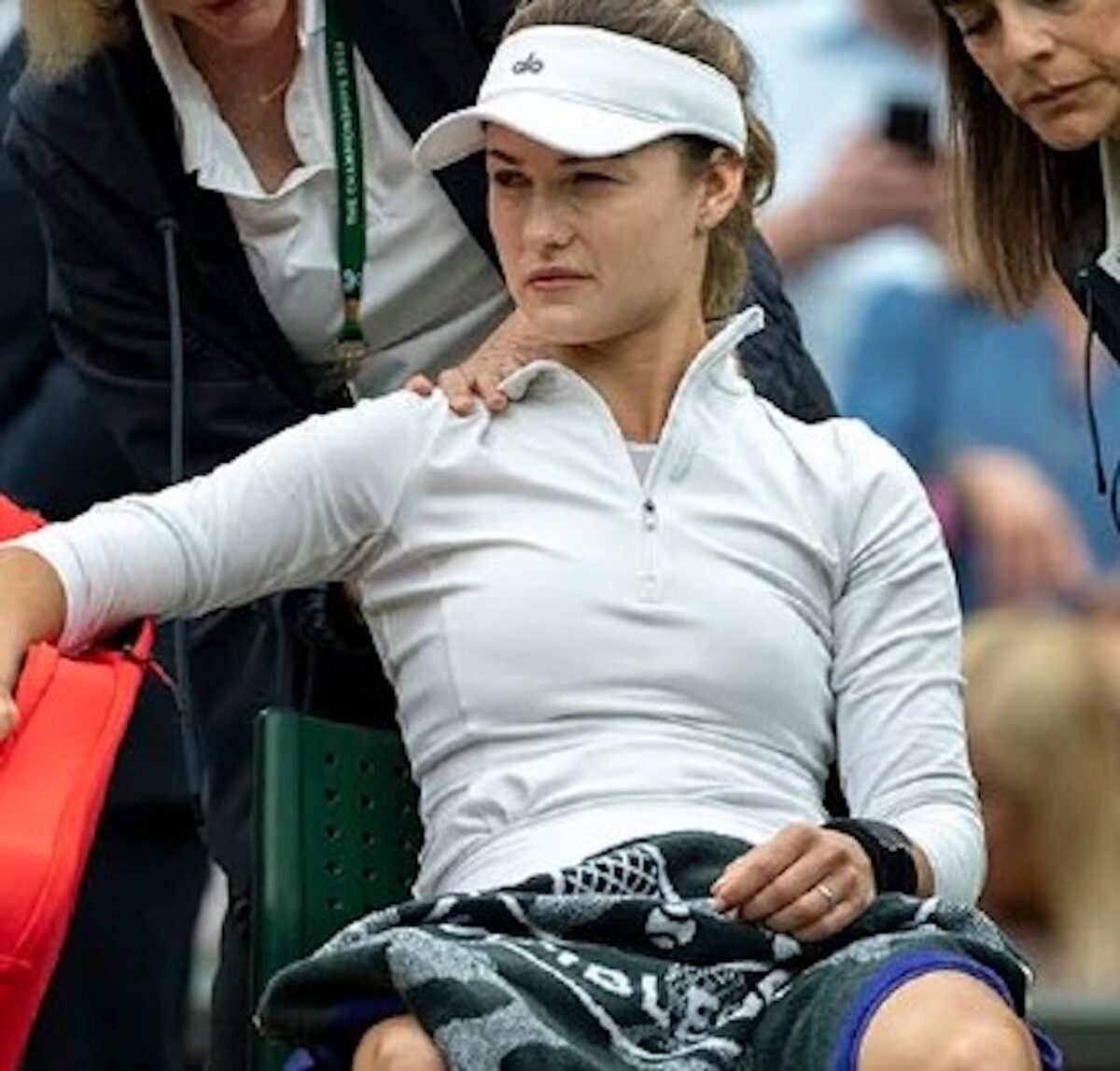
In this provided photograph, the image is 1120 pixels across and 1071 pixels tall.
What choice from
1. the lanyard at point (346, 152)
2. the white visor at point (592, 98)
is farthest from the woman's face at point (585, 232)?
the lanyard at point (346, 152)

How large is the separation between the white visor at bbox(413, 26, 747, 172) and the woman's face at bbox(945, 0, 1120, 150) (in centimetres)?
22

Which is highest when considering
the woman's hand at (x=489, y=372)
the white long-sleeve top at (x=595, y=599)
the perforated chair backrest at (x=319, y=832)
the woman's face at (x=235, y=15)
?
the woman's face at (x=235, y=15)

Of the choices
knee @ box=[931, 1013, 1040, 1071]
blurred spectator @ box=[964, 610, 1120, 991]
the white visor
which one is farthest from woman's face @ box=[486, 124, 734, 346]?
blurred spectator @ box=[964, 610, 1120, 991]

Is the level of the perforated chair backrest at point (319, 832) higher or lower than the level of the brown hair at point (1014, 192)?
lower

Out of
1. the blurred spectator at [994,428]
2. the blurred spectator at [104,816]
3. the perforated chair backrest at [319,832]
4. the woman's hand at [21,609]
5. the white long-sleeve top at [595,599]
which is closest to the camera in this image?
the woman's hand at [21,609]

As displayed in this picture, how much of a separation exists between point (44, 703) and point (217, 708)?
0.73 meters

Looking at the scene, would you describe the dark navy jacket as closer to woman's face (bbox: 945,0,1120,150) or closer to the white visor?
the white visor

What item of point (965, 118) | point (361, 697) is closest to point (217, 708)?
point (361, 697)

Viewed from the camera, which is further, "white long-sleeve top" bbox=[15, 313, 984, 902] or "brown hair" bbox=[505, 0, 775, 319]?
"brown hair" bbox=[505, 0, 775, 319]

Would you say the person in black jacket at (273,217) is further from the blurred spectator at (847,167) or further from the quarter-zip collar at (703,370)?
the blurred spectator at (847,167)

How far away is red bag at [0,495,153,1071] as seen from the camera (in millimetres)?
3494

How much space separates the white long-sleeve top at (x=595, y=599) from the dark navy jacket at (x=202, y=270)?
1.01 feet

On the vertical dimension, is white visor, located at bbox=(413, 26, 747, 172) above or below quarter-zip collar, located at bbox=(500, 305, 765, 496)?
above

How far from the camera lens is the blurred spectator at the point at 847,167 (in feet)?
21.2
